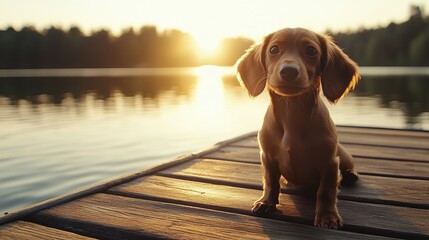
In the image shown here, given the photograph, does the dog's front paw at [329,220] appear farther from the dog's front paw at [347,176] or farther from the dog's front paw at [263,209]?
the dog's front paw at [347,176]

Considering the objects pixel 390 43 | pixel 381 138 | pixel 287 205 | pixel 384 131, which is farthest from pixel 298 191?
pixel 390 43

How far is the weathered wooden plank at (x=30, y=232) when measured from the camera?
2.51 meters

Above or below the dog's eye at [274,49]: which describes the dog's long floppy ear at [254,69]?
below

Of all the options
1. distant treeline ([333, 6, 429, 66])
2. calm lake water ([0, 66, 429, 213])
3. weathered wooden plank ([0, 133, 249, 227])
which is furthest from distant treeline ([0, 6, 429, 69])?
weathered wooden plank ([0, 133, 249, 227])

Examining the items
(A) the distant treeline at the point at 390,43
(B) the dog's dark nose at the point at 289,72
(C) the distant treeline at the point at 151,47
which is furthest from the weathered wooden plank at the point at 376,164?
(A) the distant treeline at the point at 390,43

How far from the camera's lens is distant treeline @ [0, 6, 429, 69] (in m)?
78.3

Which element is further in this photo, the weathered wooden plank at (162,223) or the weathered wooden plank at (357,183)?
the weathered wooden plank at (357,183)

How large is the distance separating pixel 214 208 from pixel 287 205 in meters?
0.53

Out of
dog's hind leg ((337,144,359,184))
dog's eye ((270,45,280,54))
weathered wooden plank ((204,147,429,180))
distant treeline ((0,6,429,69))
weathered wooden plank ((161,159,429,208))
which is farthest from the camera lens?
distant treeline ((0,6,429,69))

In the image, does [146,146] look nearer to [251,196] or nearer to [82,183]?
[82,183]

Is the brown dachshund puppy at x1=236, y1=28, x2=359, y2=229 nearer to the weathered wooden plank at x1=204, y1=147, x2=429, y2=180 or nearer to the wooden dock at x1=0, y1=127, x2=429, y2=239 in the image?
the wooden dock at x1=0, y1=127, x2=429, y2=239

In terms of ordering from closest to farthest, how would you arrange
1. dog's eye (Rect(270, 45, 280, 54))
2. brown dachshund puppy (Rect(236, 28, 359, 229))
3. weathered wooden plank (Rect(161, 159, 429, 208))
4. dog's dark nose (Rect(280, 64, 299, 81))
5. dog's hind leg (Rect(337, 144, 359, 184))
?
dog's dark nose (Rect(280, 64, 299, 81)) < brown dachshund puppy (Rect(236, 28, 359, 229)) < dog's eye (Rect(270, 45, 280, 54)) < weathered wooden plank (Rect(161, 159, 429, 208)) < dog's hind leg (Rect(337, 144, 359, 184))

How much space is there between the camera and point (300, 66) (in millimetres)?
2701

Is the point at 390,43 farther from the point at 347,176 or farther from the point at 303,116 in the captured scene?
the point at 303,116
